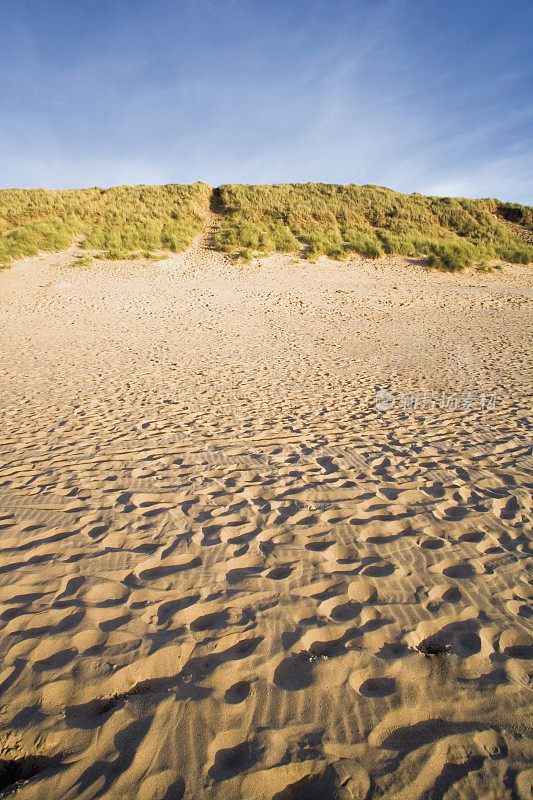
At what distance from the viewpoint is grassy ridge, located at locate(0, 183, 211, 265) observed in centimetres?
1992

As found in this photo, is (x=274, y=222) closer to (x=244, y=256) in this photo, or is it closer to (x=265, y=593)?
(x=244, y=256)

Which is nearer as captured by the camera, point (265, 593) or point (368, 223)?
point (265, 593)

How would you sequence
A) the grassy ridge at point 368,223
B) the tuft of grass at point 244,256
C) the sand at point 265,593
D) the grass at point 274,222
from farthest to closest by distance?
the grassy ridge at point 368,223 < the grass at point 274,222 < the tuft of grass at point 244,256 < the sand at point 265,593

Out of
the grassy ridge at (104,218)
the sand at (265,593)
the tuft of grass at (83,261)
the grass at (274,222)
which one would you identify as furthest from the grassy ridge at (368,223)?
the sand at (265,593)

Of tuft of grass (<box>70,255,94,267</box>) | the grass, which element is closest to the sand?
tuft of grass (<box>70,255,94,267</box>)

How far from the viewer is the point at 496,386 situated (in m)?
7.02

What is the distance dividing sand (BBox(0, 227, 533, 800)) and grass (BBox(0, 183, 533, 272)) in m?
16.2

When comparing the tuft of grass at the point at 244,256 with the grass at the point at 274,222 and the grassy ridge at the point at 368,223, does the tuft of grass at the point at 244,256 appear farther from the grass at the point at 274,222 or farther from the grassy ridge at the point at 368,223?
the grassy ridge at the point at 368,223

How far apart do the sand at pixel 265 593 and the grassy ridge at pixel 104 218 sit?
15.9 m

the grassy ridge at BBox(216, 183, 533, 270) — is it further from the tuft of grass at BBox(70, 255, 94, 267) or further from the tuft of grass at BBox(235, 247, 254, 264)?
the tuft of grass at BBox(70, 255, 94, 267)

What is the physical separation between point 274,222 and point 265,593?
26.0m

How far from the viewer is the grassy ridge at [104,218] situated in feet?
65.4

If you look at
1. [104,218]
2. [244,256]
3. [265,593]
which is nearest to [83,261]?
[104,218]

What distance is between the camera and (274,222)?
82.4 feet
